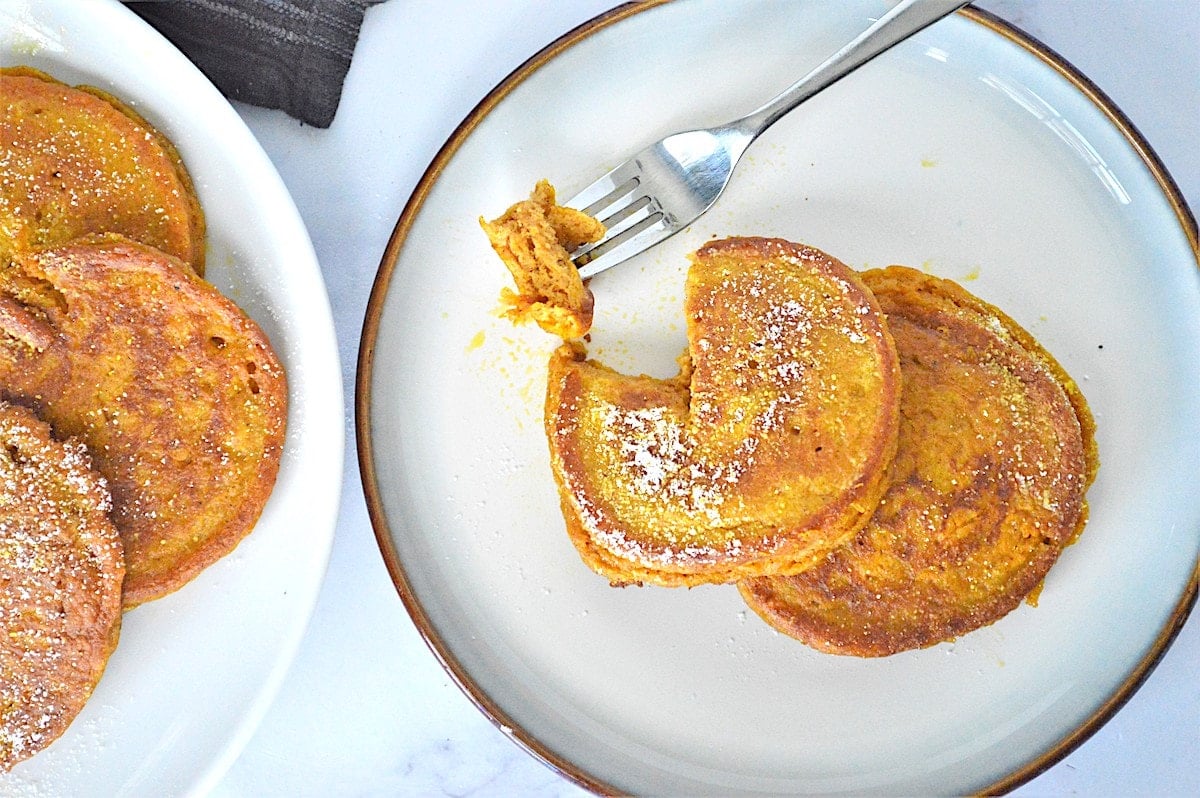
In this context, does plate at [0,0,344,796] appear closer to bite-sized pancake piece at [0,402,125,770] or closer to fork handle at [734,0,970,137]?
bite-sized pancake piece at [0,402,125,770]

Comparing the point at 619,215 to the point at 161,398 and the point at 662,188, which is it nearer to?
the point at 662,188

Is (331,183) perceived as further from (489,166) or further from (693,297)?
(693,297)

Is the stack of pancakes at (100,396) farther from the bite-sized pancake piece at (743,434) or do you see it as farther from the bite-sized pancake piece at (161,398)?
the bite-sized pancake piece at (743,434)

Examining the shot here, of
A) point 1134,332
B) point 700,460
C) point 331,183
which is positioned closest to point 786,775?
point 700,460

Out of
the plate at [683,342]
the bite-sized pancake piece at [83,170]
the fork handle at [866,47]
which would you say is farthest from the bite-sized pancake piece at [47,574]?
the fork handle at [866,47]

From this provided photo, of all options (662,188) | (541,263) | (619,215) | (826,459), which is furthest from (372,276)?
(826,459)
